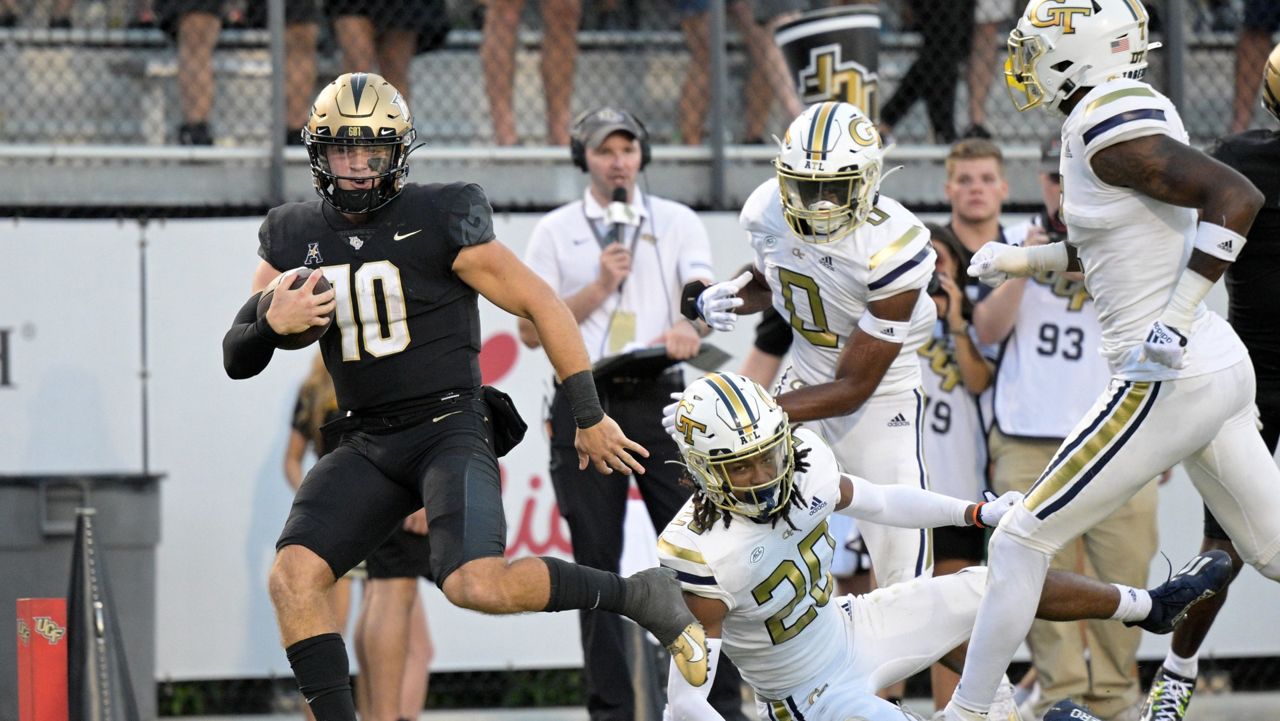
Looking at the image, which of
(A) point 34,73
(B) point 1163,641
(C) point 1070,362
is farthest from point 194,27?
(B) point 1163,641

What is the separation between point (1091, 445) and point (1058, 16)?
3.99 ft

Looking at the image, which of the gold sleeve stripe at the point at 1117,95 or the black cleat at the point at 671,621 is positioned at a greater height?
the gold sleeve stripe at the point at 1117,95

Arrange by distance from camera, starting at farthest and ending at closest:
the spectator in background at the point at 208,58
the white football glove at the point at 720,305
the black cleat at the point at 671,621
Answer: the spectator in background at the point at 208,58, the white football glove at the point at 720,305, the black cleat at the point at 671,621

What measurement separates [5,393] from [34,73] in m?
1.97

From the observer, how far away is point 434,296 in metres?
5.02

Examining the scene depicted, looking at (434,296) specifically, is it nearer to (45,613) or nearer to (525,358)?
(45,613)

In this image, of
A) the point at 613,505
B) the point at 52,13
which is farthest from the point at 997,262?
the point at 52,13

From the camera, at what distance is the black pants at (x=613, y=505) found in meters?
6.18

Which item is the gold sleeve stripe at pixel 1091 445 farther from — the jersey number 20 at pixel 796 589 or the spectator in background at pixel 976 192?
the spectator in background at pixel 976 192

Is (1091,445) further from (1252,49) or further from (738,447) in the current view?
(1252,49)

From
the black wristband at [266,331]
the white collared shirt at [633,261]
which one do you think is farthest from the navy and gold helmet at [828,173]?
the black wristband at [266,331]

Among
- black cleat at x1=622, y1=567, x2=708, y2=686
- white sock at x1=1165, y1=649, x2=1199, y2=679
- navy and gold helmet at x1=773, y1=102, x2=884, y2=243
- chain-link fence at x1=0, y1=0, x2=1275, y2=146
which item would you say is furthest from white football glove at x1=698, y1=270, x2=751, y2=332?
chain-link fence at x1=0, y1=0, x2=1275, y2=146

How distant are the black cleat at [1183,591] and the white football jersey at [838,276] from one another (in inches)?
43.4

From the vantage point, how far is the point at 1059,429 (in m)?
6.73
